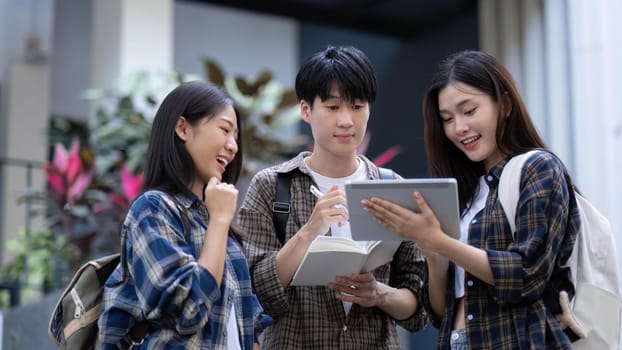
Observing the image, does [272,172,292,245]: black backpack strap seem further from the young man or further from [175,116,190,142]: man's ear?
[175,116,190,142]: man's ear

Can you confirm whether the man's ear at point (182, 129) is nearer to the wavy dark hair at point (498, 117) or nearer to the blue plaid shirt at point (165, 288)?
the blue plaid shirt at point (165, 288)

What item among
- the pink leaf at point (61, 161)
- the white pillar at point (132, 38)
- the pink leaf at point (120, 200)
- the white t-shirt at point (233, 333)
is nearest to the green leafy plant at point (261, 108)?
the white pillar at point (132, 38)

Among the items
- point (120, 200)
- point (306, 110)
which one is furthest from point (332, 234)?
point (120, 200)

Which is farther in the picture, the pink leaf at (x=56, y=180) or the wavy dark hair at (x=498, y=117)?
the pink leaf at (x=56, y=180)

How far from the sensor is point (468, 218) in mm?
2170

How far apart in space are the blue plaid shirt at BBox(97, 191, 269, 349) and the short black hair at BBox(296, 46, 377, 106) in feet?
1.64

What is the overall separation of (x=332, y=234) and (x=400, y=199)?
0.41 meters

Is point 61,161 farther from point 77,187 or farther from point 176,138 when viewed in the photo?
point 176,138

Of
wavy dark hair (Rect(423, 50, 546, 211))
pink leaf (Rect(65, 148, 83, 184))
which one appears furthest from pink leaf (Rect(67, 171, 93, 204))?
wavy dark hair (Rect(423, 50, 546, 211))

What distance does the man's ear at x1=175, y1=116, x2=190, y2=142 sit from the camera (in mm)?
2078

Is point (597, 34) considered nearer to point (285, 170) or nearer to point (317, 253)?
point (285, 170)

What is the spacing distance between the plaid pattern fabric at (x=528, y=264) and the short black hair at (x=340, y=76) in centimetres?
44

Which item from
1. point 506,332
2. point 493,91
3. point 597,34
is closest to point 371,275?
point 506,332

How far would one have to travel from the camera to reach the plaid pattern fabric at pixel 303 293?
7.23 feet
